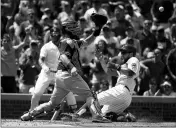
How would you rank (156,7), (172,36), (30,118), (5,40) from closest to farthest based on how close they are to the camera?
(30,118) → (5,40) → (172,36) → (156,7)

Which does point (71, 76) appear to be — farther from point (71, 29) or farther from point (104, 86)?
point (104, 86)

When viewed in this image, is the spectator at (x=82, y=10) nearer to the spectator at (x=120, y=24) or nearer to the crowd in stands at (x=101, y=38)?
the crowd in stands at (x=101, y=38)

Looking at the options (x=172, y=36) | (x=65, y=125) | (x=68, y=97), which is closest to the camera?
(x=65, y=125)

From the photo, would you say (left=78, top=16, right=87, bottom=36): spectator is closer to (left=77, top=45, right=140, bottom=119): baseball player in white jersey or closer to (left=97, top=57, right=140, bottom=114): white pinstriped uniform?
(left=77, top=45, right=140, bottom=119): baseball player in white jersey

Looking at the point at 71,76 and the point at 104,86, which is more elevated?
the point at 71,76

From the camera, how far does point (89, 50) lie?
13688 mm

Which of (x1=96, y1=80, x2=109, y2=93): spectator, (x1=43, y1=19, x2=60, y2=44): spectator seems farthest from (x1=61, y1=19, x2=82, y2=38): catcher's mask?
(x1=43, y1=19, x2=60, y2=44): spectator

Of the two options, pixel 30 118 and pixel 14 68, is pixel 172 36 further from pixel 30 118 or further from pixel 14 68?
pixel 30 118

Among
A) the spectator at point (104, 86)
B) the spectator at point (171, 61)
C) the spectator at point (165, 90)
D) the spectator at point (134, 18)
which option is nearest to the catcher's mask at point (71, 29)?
the spectator at point (104, 86)

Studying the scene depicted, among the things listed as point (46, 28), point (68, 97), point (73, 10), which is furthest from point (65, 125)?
point (73, 10)

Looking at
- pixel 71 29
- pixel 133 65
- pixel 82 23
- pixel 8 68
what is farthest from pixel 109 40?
pixel 71 29

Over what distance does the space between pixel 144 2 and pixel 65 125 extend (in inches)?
315

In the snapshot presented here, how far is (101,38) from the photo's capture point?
1366cm

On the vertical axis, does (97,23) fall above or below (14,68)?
above
